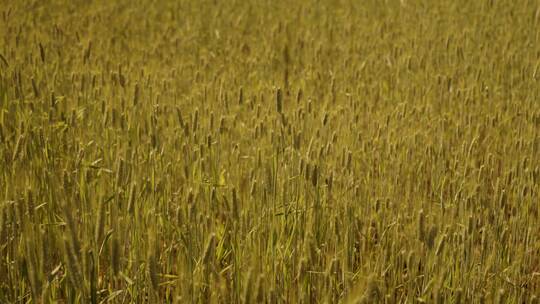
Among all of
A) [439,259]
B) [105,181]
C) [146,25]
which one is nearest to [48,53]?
[146,25]

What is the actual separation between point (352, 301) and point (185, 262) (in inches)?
19.2

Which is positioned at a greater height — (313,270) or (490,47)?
(490,47)

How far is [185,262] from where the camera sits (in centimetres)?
132

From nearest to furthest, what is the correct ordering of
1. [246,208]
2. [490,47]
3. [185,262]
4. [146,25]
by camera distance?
[185,262] → [246,208] → [490,47] → [146,25]

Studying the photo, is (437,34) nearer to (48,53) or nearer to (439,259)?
(48,53)

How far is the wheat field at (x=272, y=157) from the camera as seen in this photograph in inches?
54.6

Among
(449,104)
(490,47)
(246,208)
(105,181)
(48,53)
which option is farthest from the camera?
(490,47)

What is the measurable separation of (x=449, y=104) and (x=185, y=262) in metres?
1.66

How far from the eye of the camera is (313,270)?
143 centimetres

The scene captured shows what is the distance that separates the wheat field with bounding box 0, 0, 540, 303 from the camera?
139 centimetres

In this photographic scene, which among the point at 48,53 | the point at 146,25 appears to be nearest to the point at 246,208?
the point at 48,53

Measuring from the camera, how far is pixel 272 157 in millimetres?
1924

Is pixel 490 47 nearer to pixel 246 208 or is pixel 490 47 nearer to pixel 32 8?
pixel 246 208

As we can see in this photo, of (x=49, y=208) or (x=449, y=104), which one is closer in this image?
(x=49, y=208)
